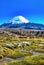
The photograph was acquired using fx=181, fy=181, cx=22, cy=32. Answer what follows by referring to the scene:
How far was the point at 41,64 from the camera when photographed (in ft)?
125

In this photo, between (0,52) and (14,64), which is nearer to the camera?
(14,64)

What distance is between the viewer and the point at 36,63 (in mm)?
39000

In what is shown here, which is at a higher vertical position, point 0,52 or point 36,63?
point 0,52

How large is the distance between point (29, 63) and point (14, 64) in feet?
11.7

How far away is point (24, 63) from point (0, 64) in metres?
5.36

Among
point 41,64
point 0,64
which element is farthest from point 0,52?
point 41,64

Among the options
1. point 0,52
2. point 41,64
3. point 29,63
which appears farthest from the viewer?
point 0,52

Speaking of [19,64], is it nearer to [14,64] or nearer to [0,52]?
[14,64]

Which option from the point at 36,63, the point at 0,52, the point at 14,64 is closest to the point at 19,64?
the point at 14,64

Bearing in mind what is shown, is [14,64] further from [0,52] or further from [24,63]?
[0,52]

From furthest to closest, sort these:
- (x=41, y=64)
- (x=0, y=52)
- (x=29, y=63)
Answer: (x=0, y=52) < (x=29, y=63) < (x=41, y=64)

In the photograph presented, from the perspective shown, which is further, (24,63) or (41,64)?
(24,63)

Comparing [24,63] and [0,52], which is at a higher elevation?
[0,52]

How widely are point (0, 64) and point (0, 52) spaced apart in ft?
60.5
